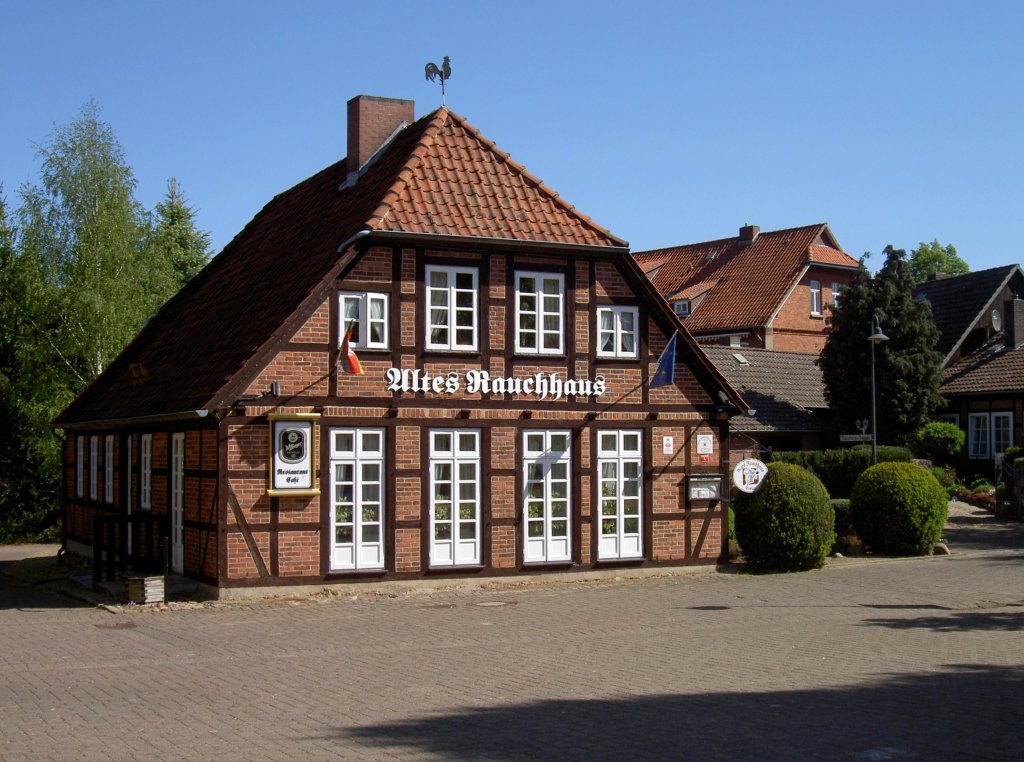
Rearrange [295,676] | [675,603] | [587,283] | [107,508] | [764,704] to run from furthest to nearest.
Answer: [107,508] < [587,283] < [675,603] < [295,676] < [764,704]

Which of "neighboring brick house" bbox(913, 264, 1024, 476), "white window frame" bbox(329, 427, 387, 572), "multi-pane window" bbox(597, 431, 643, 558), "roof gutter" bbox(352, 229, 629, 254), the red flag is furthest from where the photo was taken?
"neighboring brick house" bbox(913, 264, 1024, 476)

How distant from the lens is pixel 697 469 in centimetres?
2238

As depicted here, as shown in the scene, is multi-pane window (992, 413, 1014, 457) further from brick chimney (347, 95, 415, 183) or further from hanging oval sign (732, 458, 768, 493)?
brick chimney (347, 95, 415, 183)

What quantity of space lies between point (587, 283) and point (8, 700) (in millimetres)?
12810

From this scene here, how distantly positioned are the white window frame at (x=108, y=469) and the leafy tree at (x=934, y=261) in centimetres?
7152

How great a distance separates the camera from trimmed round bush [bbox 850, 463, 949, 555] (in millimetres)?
24438

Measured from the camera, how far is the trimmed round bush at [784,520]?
2208 centimetres

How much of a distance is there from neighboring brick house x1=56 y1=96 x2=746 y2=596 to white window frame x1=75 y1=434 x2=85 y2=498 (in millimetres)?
3888

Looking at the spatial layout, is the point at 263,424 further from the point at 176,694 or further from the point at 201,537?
the point at 176,694

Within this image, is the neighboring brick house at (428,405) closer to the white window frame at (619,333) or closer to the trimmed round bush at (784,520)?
the white window frame at (619,333)

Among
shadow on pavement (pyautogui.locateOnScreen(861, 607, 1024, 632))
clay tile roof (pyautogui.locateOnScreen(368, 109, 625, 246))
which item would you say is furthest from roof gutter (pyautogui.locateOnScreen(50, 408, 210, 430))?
shadow on pavement (pyautogui.locateOnScreen(861, 607, 1024, 632))

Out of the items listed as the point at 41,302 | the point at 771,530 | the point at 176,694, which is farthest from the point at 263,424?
the point at 41,302

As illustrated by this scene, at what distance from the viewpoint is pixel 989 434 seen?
4125 centimetres

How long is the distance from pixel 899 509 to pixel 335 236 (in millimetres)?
12511
